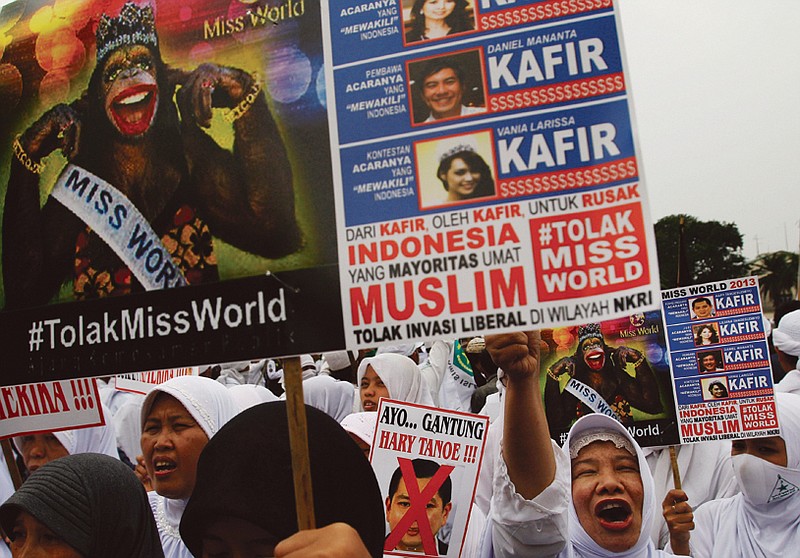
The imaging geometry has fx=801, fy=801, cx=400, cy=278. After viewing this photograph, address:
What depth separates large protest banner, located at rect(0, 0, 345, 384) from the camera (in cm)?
169

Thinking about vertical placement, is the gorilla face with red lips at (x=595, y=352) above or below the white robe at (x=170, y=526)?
above

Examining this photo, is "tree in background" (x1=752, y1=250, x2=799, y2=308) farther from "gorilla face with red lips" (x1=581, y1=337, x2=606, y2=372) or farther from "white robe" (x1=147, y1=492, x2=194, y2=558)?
"white robe" (x1=147, y1=492, x2=194, y2=558)

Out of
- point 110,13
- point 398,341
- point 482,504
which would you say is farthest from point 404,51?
point 482,504

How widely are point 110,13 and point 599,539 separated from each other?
2.50 m

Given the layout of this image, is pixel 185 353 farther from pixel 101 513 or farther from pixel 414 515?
pixel 414 515

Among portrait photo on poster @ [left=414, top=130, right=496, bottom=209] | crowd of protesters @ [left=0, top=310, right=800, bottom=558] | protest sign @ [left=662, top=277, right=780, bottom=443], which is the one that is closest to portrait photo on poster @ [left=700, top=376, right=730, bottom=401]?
protest sign @ [left=662, top=277, right=780, bottom=443]

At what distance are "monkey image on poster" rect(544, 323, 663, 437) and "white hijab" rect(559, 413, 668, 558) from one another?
0.92 meters

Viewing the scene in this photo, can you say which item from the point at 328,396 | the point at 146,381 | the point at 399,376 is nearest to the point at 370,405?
the point at 399,376

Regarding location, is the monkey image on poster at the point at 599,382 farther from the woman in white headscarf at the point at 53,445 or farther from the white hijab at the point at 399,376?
the woman in white headscarf at the point at 53,445

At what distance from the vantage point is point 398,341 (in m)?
1.60

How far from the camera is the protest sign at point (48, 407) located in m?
2.52

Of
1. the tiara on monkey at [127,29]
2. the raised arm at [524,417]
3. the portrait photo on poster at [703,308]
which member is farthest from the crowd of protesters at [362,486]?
the tiara on monkey at [127,29]

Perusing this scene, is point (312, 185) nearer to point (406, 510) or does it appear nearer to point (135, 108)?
point (135, 108)

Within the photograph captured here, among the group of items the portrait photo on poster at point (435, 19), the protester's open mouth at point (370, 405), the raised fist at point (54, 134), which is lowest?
the protester's open mouth at point (370, 405)
